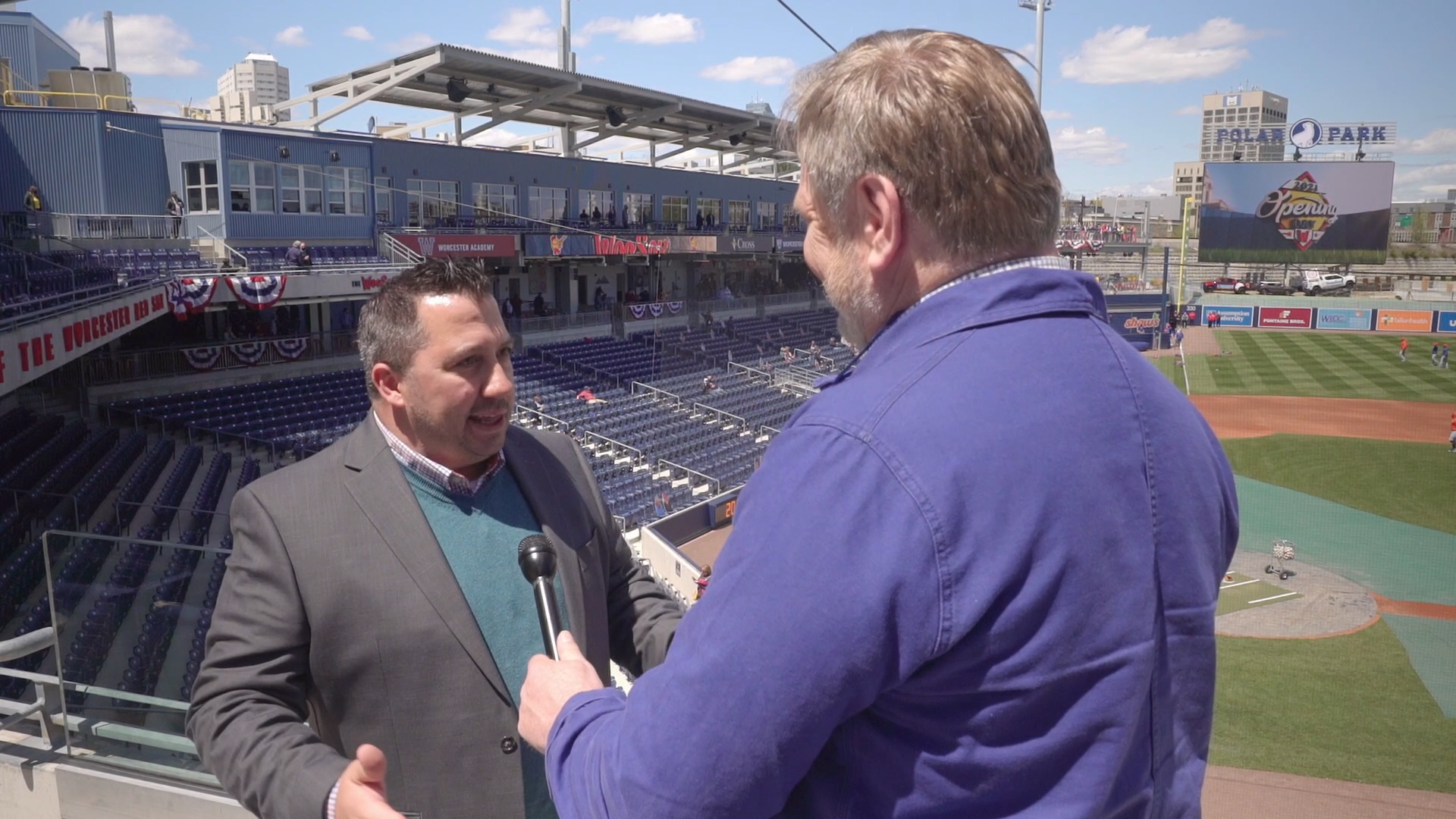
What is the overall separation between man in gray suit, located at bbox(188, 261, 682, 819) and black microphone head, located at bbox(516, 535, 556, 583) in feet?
0.64

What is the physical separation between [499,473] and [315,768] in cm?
70

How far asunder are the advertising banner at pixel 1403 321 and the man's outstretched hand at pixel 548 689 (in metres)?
57.7

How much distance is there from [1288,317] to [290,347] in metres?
48.7

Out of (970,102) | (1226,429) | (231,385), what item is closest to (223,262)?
(231,385)

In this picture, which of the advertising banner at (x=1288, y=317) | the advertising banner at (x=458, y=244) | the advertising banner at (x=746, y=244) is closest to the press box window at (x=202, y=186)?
the advertising banner at (x=458, y=244)

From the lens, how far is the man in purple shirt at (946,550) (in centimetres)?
93

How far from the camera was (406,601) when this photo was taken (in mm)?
1796

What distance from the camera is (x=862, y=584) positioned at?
0.92 meters

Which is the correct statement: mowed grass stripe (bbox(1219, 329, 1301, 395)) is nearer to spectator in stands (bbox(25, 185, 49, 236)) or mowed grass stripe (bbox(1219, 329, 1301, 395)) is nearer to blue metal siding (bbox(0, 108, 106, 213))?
blue metal siding (bbox(0, 108, 106, 213))

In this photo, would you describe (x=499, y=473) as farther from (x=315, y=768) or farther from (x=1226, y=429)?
(x=1226, y=429)

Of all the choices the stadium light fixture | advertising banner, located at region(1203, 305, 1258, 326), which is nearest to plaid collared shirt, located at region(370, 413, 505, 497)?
the stadium light fixture

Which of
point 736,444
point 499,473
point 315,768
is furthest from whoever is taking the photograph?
point 736,444

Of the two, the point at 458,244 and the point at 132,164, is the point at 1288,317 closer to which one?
the point at 458,244

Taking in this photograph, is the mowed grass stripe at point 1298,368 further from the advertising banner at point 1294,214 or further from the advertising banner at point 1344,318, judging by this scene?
the advertising banner at point 1294,214
